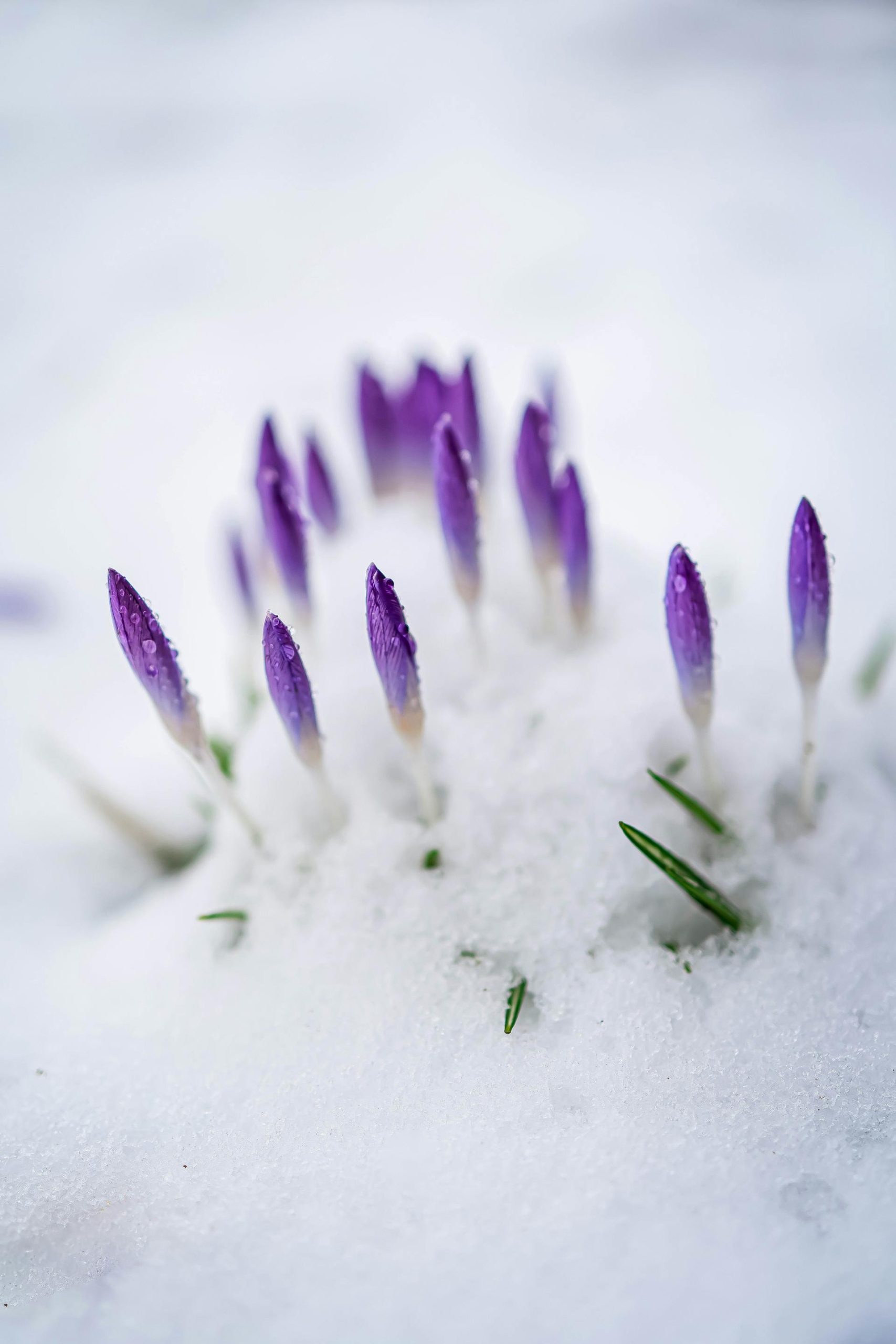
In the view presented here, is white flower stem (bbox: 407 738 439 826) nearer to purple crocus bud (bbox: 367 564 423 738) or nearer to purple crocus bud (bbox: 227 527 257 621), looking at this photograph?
purple crocus bud (bbox: 367 564 423 738)

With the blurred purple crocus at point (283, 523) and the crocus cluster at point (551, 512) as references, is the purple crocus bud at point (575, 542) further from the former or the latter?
the blurred purple crocus at point (283, 523)

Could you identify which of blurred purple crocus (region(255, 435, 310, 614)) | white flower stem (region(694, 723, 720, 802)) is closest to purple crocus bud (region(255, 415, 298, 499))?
blurred purple crocus (region(255, 435, 310, 614))

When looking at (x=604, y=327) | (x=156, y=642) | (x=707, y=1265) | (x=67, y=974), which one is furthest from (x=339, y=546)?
(x=604, y=327)

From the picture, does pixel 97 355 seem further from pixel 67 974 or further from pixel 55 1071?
pixel 55 1071

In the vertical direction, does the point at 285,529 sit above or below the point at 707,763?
above

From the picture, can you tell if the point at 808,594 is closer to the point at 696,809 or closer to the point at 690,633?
the point at 690,633

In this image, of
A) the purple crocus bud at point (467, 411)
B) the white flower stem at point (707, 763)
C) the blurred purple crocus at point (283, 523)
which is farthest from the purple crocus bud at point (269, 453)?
the white flower stem at point (707, 763)

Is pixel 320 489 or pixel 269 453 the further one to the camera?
pixel 320 489

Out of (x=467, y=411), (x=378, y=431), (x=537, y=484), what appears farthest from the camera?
(x=378, y=431)

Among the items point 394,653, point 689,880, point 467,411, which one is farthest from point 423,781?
point 467,411
